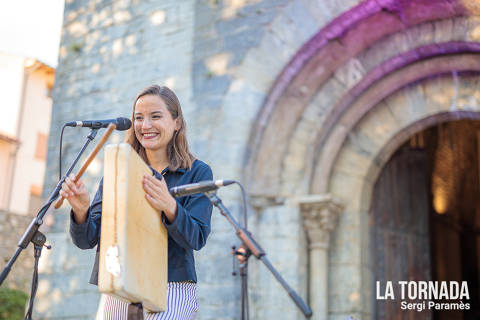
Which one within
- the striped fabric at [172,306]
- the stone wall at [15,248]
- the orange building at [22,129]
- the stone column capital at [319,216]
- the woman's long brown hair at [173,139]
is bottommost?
the striped fabric at [172,306]

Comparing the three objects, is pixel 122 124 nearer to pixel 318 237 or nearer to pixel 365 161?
pixel 318 237

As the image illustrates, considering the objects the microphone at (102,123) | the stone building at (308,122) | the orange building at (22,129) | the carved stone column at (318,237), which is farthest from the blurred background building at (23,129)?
the microphone at (102,123)

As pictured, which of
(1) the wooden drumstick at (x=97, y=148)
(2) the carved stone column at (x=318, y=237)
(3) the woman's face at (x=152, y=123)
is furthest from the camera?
(2) the carved stone column at (x=318, y=237)

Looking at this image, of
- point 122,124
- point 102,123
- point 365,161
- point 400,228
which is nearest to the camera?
point 122,124

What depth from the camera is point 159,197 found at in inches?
69.3

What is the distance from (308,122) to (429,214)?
12.3 ft

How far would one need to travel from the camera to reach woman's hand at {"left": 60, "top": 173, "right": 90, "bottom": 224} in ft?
6.27

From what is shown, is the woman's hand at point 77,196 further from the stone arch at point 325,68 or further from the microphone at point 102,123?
the stone arch at point 325,68

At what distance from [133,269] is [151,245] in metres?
0.15

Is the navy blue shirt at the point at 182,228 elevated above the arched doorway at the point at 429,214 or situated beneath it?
situated beneath

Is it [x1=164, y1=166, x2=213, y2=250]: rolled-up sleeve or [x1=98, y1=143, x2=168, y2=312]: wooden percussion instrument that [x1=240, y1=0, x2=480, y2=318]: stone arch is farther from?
[x1=98, y1=143, x2=168, y2=312]: wooden percussion instrument

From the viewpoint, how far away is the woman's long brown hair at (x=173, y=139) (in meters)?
2.17

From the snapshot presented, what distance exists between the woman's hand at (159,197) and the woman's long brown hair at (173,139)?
35 cm

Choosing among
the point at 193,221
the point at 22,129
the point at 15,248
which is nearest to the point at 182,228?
the point at 193,221
